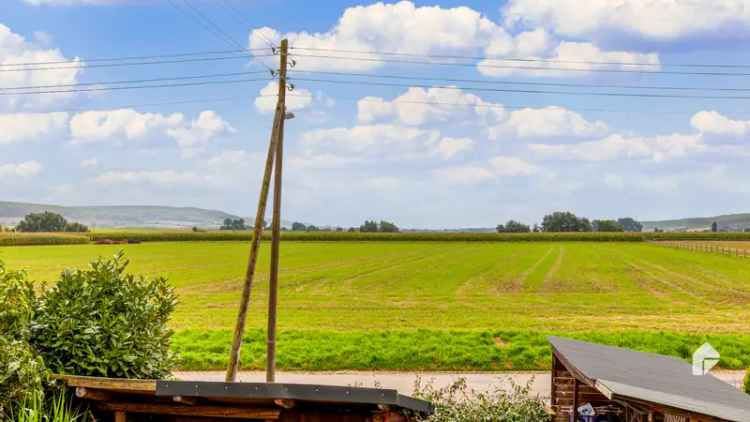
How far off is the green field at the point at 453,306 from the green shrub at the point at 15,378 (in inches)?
653

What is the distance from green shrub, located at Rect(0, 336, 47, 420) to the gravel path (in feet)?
45.3

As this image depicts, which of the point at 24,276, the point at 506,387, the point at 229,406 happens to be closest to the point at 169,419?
the point at 229,406

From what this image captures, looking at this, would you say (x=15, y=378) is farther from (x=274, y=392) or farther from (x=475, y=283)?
(x=475, y=283)

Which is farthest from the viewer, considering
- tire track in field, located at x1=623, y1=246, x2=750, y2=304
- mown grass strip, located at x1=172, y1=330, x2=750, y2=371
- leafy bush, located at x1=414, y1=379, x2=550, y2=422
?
tire track in field, located at x1=623, y1=246, x2=750, y2=304

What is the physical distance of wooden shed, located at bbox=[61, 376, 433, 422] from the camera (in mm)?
10797

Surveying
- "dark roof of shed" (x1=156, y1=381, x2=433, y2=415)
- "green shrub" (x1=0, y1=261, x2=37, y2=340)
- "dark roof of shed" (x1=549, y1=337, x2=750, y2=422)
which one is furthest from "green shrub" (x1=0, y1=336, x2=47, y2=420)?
"dark roof of shed" (x1=549, y1=337, x2=750, y2=422)

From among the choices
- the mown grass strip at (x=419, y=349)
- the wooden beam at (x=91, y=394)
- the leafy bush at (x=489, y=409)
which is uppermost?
the wooden beam at (x=91, y=394)

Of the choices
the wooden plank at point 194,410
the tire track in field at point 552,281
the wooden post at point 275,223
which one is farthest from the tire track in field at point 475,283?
the wooden plank at point 194,410

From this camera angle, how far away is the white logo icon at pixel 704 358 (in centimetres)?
1201

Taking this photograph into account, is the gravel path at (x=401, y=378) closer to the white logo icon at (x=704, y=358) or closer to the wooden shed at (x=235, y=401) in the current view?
the white logo icon at (x=704, y=358)

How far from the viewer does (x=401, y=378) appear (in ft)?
83.8

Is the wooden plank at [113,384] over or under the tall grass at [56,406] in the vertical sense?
over

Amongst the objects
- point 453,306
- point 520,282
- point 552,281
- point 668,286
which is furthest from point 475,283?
point 453,306

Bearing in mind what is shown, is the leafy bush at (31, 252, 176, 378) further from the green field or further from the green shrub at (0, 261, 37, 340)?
the green field
